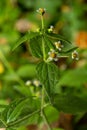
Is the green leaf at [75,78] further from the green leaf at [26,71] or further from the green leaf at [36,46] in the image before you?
the green leaf at [36,46]

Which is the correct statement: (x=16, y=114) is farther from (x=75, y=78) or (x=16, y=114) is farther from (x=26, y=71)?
(x=26, y=71)

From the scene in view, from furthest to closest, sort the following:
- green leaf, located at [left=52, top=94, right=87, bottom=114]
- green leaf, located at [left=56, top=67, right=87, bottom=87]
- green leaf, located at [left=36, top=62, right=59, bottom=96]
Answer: green leaf, located at [left=56, top=67, right=87, bottom=87] < green leaf, located at [left=52, top=94, right=87, bottom=114] < green leaf, located at [left=36, top=62, right=59, bottom=96]

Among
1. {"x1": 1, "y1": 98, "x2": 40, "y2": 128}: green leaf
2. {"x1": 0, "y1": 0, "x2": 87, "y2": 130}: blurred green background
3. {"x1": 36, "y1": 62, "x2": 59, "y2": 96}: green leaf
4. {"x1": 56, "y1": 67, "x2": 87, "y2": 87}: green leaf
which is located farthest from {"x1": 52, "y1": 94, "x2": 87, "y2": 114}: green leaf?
{"x1": 0, "y1": 0, "x2": 87, "y2": 130}: blurred green background

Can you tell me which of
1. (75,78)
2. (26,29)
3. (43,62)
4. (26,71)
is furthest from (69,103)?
(26,29)

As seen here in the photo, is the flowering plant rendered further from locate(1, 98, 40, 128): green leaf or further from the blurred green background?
the blurred green background

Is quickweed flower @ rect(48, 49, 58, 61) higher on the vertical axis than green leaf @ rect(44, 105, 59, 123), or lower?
higher

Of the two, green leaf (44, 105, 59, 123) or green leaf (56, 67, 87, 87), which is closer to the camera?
green leaf (44, 105, 59, 123)

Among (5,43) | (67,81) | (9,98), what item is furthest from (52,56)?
(5,43)

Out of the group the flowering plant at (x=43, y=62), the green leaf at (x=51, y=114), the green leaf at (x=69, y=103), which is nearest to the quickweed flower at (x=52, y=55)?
the flowering plant at (x=43, y=62)
